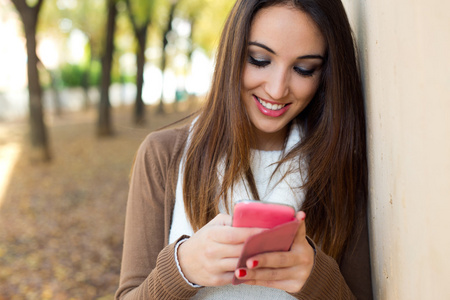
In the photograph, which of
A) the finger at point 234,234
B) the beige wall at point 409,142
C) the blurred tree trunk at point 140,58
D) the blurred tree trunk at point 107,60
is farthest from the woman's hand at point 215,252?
the blurred tree trunk at point 140,58

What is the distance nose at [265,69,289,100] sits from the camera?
5.73 ft

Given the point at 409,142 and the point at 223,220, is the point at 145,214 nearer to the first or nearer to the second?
the point at 223,220

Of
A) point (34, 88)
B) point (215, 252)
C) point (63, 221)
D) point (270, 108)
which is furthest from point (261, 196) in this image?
point (34, 88)

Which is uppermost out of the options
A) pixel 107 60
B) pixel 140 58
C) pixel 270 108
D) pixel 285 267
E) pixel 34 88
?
pixel 270 108

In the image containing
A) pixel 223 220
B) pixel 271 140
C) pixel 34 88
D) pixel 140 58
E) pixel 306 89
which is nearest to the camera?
pixel 223 220

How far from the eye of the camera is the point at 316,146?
1940mm

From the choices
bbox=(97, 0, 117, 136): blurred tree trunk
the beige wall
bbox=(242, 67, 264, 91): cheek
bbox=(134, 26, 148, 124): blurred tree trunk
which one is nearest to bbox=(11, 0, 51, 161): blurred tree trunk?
bbox=(97, 0, 117, 136): blurred tree trunk

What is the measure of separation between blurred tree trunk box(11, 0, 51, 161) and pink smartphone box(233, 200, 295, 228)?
936 centimetres

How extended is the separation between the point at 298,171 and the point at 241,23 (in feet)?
2.00

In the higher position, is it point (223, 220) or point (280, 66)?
point (280, 66)

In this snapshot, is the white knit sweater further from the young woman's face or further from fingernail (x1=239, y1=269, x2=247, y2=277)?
fingernail (x1=239, y1=269, x2=247, y2=277)

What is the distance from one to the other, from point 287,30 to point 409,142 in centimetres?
72

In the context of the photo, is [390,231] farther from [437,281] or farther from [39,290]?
[39,290]

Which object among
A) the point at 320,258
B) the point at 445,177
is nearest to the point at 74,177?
the point at 320,258
